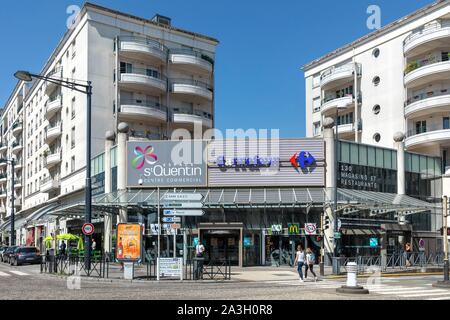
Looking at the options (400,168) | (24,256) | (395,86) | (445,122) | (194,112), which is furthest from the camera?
(194,112)

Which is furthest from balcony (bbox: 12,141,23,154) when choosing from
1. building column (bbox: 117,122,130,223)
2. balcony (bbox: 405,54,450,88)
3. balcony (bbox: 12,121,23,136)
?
balcony (bbox: 405,54,450,88)

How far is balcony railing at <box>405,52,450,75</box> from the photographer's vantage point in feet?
158

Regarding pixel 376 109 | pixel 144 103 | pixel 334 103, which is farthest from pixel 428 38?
pixel 144 103

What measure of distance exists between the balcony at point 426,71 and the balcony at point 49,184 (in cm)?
3503

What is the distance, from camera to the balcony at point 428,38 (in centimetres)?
4594

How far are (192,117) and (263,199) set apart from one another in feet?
72.8

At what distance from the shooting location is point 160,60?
5541 centimetres

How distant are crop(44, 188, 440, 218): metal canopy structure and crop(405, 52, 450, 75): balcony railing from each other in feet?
52.6

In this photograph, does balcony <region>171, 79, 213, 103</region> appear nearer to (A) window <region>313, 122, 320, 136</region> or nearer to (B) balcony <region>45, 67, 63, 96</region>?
(A) window <region>313, 122, 320, 136</region>

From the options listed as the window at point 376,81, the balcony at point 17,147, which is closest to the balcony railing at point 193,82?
the window at point 376,81

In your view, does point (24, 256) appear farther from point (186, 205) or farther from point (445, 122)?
point (445, 122)

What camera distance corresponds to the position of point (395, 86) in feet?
170
